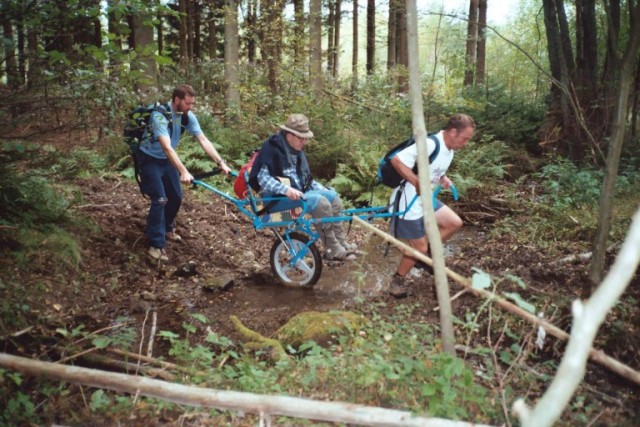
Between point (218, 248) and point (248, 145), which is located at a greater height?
point (248, 145)

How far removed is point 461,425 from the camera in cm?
256

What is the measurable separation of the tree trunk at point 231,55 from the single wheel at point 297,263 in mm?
7087

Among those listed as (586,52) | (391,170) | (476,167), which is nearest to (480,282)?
(391,170)

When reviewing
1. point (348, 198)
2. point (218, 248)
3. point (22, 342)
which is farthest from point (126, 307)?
point (348, 198)

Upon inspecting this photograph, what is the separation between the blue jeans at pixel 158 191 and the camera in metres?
6.53

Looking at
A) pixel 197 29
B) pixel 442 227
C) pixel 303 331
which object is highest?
pixel 197 29

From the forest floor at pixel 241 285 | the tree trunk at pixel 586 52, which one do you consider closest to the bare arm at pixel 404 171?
the forest floor at pixel 241 285

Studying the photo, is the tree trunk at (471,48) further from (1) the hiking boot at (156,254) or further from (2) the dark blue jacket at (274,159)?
(1) the hiking boot at (156,254)

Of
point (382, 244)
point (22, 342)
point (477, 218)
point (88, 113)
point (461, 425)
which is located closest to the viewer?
point (461, 425)

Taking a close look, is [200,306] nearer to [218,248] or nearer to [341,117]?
[218,248]

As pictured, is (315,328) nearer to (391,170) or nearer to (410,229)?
(410,229)

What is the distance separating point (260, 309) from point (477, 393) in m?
3.21

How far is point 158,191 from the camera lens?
659 centimetres

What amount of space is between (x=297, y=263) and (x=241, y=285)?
879 millimetres
